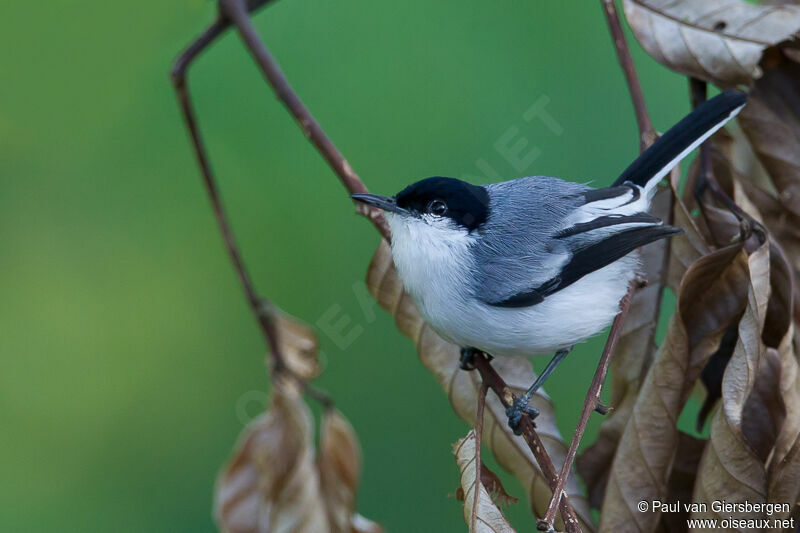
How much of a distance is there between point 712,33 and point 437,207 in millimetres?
744

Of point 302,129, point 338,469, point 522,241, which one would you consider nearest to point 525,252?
point 522,241

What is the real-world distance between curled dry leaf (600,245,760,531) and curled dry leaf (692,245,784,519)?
64 millimetres

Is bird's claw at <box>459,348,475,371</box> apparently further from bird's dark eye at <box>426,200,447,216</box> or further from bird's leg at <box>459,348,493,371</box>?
bird's dark eye at <box>426,200,447,216</box>

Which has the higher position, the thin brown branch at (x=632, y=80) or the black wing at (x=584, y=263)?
the thin brown branch at (x=632, y=80)

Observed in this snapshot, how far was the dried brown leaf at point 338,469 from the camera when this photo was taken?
Result: 1395 millimetres

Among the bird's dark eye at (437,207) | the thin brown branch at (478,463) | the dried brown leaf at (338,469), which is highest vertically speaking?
the bird's dark eye at (437,207)

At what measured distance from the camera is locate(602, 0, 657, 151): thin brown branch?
1838mm

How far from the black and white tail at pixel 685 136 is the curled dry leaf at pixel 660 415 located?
0.33 m

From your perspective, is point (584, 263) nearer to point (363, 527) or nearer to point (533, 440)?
point (533, 440)

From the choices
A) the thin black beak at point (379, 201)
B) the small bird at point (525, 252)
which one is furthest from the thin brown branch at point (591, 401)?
the thin black beak at point (379, 201)

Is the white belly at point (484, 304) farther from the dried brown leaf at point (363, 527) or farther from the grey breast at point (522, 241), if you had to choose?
the dried brown leaf at point (363, 527)

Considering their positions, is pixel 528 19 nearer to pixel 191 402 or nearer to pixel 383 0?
pixel 383 0

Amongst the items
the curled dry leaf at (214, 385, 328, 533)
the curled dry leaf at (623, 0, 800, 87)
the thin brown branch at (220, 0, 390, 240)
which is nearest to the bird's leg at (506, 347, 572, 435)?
the curled dry leaf at (214, 385, 328, 533)

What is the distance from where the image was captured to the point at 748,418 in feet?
5.31
